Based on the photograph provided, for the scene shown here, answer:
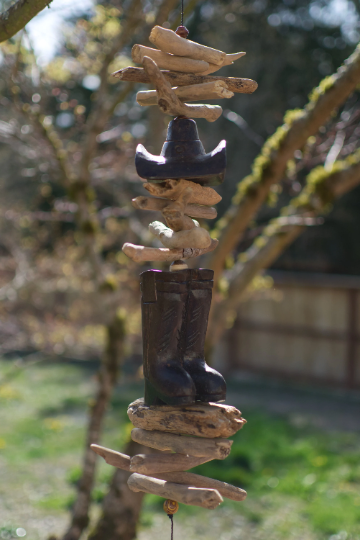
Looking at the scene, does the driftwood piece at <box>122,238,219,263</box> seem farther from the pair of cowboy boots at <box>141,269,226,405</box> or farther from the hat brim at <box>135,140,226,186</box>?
the hat brim at <box>135,140,226,186</box>

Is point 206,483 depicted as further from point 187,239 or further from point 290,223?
point 290,223

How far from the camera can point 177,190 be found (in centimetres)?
206

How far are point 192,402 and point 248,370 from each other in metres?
8.94

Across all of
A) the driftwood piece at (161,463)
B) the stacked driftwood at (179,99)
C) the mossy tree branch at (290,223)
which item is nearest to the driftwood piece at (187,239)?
the stacked driftwood at (179,99)

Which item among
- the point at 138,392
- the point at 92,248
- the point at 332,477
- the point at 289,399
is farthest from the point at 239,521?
the point at 138,392

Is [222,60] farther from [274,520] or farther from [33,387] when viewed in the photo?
[33,387]

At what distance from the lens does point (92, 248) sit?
4.60 meters

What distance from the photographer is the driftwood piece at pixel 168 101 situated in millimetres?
1918

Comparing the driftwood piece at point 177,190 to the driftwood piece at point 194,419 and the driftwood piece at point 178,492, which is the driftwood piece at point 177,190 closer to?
the driftwood piece at point 194,419

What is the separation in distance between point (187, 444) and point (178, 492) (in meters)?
0.18

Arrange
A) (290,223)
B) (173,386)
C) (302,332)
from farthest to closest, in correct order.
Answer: (302,332)
(290,223)
(173,386)

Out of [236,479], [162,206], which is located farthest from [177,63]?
[236,479]

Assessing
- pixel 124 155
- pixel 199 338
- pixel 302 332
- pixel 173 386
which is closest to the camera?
pixel 173 386

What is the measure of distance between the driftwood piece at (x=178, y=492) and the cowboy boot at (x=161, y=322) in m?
0.31
